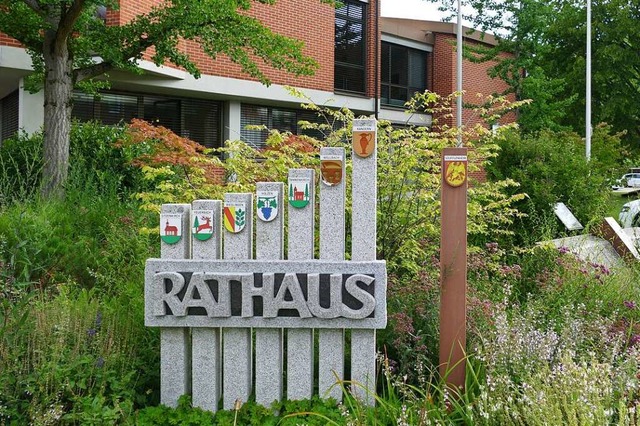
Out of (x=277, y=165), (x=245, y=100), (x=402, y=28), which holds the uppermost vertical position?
(x=402, y=28)

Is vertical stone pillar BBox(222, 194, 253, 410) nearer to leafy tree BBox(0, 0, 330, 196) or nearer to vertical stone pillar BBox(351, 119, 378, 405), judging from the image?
vertical stone pillar BBox(351, 119, 378, 405)

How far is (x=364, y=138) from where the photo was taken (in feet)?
13.1

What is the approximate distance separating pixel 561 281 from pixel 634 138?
26245 millimetres

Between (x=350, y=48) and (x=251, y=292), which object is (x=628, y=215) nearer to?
(x=350, y=48)

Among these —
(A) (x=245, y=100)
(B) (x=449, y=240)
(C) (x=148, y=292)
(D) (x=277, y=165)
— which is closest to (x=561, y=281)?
(B) (x=449, y=240)

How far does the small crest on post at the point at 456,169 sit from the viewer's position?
163 inches

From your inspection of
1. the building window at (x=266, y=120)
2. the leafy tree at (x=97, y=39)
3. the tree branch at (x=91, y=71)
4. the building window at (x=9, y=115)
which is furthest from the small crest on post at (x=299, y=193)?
the building window at (x=266, y=120)

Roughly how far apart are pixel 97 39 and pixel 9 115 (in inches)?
291

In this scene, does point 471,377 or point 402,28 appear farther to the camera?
point 402,28

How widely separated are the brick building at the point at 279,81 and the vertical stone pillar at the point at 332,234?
820cm

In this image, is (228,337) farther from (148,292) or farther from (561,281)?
(561,281)

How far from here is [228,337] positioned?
4.06 metres

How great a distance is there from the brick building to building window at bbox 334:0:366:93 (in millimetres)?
30

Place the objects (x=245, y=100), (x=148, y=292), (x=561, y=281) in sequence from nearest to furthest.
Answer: (x=148, y=292), (x=561, y=281), (x=245, y=100)
